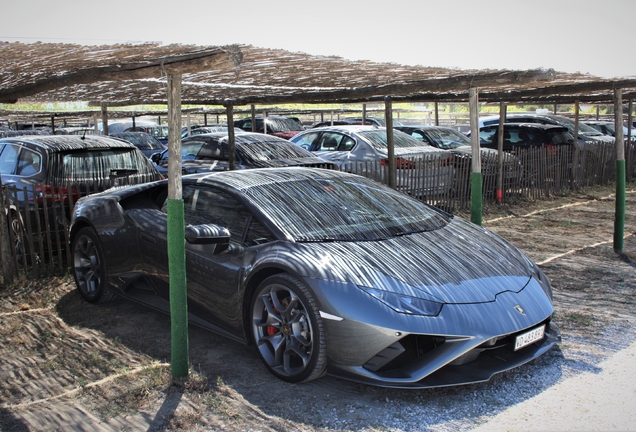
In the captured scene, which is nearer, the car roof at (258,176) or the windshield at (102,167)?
the car roof at (258,176)

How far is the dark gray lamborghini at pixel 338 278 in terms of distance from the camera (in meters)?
3.89

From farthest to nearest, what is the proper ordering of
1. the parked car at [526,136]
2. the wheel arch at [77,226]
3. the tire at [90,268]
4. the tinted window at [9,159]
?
the parked car at [526,136]
the tinted window at [9,159]
the wheel arch at [77,226]
the tire at [90,268]

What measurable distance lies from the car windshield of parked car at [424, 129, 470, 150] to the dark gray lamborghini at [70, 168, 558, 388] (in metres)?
8.93

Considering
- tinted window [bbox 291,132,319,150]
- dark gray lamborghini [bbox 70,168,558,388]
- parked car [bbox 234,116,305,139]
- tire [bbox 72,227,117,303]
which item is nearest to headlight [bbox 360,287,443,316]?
dark gray lamborghini [bbox 70,168,558,388]

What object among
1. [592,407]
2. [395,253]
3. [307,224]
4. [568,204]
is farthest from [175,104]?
[568,204]

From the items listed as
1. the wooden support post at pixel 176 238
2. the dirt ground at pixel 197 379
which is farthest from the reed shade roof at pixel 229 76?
the dirt ground at pixel 197 379

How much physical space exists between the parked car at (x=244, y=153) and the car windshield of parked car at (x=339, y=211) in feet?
14.0

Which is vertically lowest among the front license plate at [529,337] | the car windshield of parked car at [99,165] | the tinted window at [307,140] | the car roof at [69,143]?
the front license plate at [529,337]

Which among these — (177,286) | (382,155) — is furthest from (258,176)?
(382,155)

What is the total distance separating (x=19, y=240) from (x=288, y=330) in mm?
4209

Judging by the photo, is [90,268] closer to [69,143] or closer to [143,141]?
[69,143]

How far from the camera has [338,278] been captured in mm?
4051

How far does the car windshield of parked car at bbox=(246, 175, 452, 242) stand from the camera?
469 cm

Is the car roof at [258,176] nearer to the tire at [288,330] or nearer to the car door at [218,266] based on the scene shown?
the car door at [218,266]
